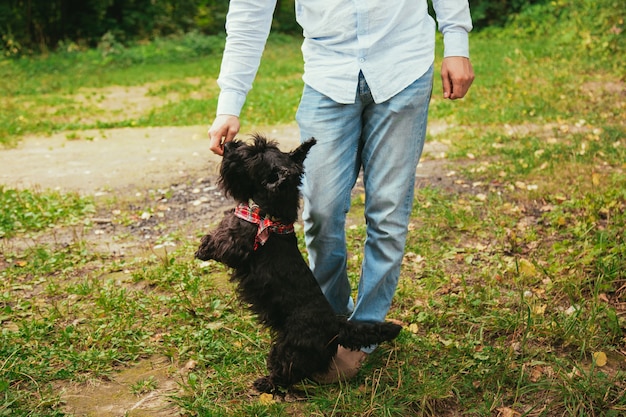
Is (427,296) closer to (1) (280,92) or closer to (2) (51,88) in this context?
(1) (280,92)

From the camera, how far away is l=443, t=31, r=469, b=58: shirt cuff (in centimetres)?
293

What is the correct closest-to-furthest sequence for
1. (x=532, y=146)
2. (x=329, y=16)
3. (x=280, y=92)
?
(x=329, y=16), (x=532, y=146), (x=280, y=92)

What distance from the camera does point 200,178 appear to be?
6.83 meters

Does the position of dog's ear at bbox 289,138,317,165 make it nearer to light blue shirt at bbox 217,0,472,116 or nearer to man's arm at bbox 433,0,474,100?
light blue shirt at bbox 217,0,472,116

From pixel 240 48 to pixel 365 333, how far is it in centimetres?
141

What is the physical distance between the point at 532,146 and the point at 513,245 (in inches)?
109

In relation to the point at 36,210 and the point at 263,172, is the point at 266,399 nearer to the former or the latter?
the point at 263,172

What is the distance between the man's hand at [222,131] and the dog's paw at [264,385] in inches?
42.8

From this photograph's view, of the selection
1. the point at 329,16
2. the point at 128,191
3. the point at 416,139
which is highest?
the point at 329,16

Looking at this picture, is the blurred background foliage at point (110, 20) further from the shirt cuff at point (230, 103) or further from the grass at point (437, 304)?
the shirt cuff at point (230, 103)

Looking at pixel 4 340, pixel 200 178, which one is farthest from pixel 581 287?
pixel 200 178

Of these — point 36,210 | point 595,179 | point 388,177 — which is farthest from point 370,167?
point 36,210

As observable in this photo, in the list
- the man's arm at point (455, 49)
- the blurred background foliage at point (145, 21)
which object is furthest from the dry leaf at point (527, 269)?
the blurred background foliage at point (145, 21)

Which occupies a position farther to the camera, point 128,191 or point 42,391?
point 128,191
